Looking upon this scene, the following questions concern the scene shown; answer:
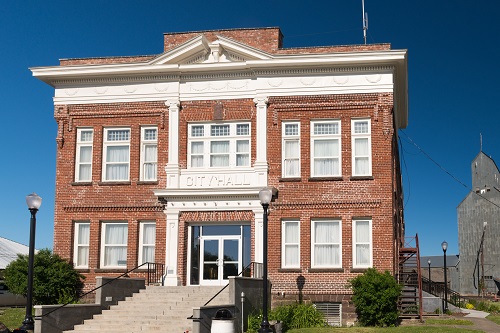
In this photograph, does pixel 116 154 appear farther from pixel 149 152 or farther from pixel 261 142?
pixel 261 142

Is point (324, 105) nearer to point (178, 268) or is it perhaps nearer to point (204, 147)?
point (204, 147)

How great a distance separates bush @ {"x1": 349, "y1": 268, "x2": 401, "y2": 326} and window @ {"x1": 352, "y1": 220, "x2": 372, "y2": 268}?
1.49 metres

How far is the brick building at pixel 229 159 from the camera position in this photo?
88.8 ft

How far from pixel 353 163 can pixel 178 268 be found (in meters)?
7.73

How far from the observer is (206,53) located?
28.8 m

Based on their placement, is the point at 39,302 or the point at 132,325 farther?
the point at 39,302

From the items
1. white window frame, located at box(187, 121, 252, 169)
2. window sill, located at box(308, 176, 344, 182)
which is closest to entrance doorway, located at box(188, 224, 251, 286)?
white window frame, located at box(187, 121, 252, 169)

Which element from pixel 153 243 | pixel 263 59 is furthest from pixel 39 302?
pixel 263 59

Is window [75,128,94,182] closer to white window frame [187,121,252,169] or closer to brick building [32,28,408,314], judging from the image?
brick building [32,28,408,314]

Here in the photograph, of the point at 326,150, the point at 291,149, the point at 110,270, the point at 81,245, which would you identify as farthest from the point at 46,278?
the point at 326,150

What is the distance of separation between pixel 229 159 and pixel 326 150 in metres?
3.76

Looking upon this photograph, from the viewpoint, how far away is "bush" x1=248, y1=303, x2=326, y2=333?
2334cm

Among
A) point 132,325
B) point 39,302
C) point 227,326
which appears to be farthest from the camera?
point 39,302

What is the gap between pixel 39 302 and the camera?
Answer: 27.2 m
